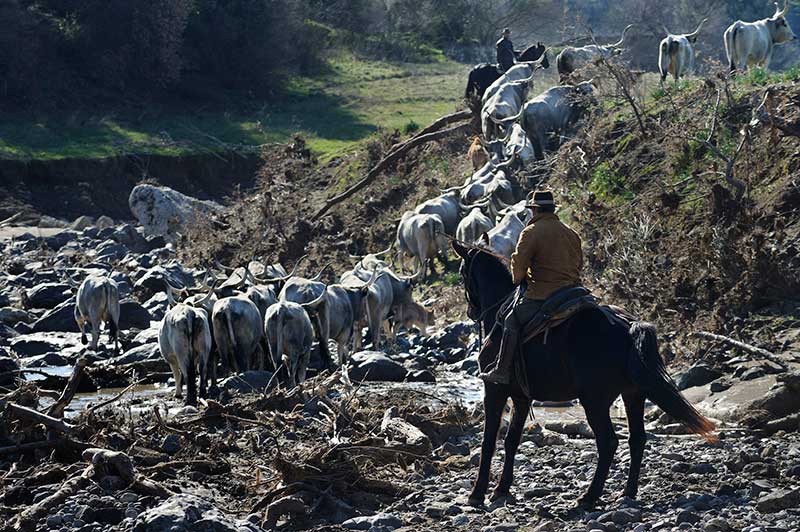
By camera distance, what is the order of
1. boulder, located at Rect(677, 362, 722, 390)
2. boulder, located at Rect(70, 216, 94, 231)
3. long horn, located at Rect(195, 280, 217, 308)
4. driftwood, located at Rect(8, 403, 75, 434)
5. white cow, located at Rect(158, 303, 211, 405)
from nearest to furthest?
driftwood, located at Rect(8, 403, 75, 434) < boulder, located at Rect(677, 362, 722, 390) < white cow, located at Rect(158, 303, 211, 405) < long horn, located at Rect(195, 280, 217, 308) < boulder, located at Rect(70, 216, 94, 231)

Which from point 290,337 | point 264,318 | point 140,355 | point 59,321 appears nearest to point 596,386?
point 290,337

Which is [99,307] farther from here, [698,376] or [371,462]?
[371,462]

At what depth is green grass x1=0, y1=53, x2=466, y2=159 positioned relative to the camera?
42156mm

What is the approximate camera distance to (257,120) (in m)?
46.6

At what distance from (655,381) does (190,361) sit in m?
7.89

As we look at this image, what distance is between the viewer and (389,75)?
51438mm

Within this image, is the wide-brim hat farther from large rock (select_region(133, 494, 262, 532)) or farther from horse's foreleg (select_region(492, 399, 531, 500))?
large rock (select_region(133, 494, 262, 532))

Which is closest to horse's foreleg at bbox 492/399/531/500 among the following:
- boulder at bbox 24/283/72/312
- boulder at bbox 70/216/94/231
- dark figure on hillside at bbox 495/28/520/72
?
boulder at bbox 24/283/72/312

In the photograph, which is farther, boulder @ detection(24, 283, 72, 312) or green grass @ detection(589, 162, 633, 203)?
boulder @ detection(24, 283, 72, 312)

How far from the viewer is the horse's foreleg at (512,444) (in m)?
9.91

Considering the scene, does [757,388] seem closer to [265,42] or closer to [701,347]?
[701,347]

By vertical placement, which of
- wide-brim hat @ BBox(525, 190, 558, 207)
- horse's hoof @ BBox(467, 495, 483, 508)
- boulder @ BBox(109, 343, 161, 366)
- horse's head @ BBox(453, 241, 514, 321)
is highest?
wide-brim hat @ BBox(525, 190, 558, 207)

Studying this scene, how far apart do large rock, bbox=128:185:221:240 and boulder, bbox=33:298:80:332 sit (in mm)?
9792

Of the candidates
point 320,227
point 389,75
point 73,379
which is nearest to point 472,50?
point 389,75
